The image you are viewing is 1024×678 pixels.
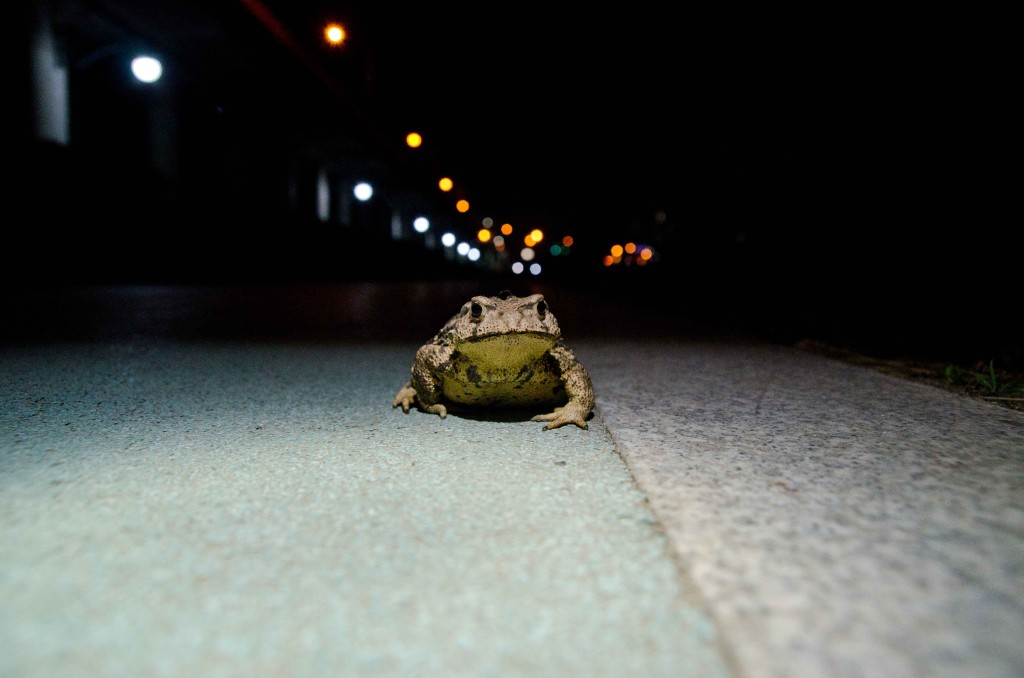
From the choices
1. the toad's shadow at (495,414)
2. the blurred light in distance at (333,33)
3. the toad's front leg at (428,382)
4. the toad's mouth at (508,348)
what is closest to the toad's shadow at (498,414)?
the toad's shadow at (495,414)

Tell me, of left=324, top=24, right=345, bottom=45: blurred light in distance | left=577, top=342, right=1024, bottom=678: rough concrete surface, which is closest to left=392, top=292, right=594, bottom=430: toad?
left=577, top=342, right=1024, bottom=678: rough concrete surface

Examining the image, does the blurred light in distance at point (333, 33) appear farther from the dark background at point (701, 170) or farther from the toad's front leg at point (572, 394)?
the toad's front leg at point (572, 394)

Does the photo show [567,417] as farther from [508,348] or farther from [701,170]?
[701,170]

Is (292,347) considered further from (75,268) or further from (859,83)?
(75,268)

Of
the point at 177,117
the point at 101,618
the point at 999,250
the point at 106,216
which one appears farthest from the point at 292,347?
the point at 177,117

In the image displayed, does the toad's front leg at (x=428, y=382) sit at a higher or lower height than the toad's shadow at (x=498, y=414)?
higher

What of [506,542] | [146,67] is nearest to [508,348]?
[506,542]
